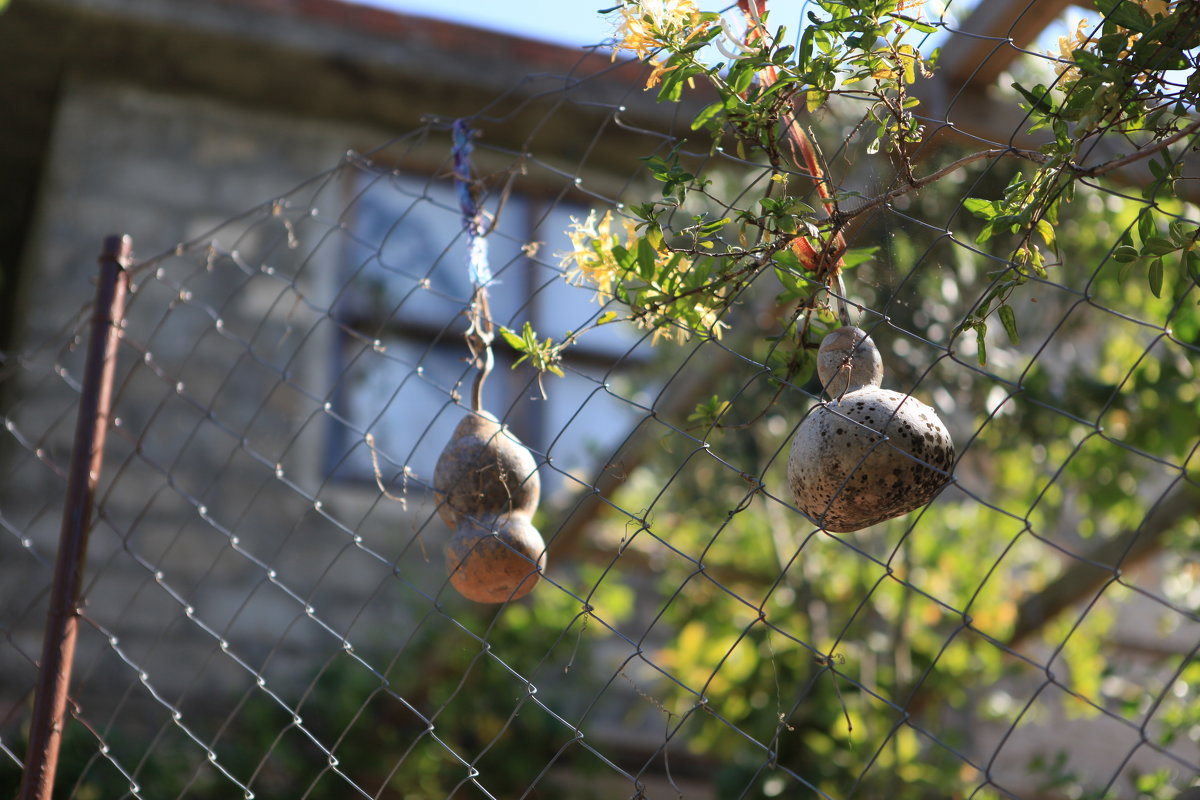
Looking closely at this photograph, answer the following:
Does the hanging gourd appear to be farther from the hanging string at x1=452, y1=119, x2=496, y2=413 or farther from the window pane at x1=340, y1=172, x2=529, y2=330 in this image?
the window pane at x1=340, y1=172, x2=529, y2=330

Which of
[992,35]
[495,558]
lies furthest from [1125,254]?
[992,35]

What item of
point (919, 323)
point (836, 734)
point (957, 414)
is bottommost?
point (836, 734)

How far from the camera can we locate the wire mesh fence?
268cm

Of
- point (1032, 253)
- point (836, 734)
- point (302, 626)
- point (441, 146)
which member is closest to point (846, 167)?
point (1032, 253)

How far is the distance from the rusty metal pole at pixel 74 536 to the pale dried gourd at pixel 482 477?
659 mm

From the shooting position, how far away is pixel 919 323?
8.24ft

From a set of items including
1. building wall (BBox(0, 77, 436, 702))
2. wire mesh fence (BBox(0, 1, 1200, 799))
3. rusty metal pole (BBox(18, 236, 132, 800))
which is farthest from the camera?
building wall (BBox(0, 77, 436, 702))

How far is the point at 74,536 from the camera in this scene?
1722 millimetres

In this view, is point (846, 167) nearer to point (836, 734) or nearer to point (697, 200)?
point (836, 734)

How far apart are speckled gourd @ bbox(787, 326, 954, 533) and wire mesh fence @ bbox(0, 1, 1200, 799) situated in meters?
1.25

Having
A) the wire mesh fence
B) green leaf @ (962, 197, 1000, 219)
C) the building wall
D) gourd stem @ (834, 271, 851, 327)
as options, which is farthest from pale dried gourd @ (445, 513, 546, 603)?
the building wall

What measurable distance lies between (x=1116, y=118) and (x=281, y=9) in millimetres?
2900

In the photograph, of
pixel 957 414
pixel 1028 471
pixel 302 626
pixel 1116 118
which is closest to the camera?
pixel 1116 118

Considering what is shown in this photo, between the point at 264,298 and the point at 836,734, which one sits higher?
the point at 264,298
